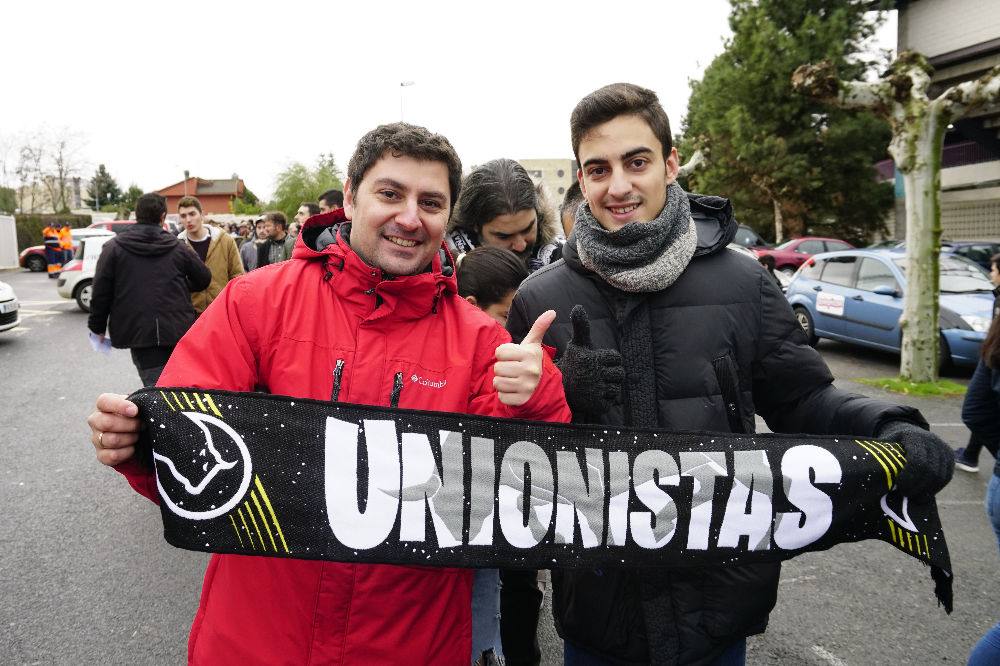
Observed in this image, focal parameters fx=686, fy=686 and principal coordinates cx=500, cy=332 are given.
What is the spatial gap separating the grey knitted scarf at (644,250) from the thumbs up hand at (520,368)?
303mm

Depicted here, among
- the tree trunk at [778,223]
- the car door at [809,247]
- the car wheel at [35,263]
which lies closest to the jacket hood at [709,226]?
the car door at [809,247]

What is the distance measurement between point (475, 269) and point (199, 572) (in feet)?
8.41

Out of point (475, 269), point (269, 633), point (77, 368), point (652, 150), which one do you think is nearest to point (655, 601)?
point (269, 633)

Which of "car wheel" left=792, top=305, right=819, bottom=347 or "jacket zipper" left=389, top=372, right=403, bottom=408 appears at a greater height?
"jacket zipper" left=389, top=372, right=403, bottom=408

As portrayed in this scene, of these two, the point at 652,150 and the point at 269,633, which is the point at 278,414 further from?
the point at 652,150

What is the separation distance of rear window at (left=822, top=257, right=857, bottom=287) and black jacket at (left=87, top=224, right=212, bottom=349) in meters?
9.97

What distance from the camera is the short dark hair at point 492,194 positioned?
11.1 feet

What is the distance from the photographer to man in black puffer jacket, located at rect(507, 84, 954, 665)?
1.78 meters

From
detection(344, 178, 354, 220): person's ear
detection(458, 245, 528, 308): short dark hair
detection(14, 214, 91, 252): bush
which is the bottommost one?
detection(458, 245, 528, 308): short dark hair

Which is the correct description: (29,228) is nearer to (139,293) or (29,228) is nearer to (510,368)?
(139,293)

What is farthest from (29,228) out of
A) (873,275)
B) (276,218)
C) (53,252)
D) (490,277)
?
(490,277)

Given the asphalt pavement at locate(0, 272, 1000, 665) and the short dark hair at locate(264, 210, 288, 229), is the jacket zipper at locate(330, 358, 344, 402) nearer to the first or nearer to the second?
the asphalt pavement at locate(0, 272, 1000, 665)

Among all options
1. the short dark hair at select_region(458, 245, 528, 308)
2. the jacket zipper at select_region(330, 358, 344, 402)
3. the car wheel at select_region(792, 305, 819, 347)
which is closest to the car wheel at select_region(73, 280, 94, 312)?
the car wheel at select_region(792, 305, 819, 347)

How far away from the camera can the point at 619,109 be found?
6.31 feet
